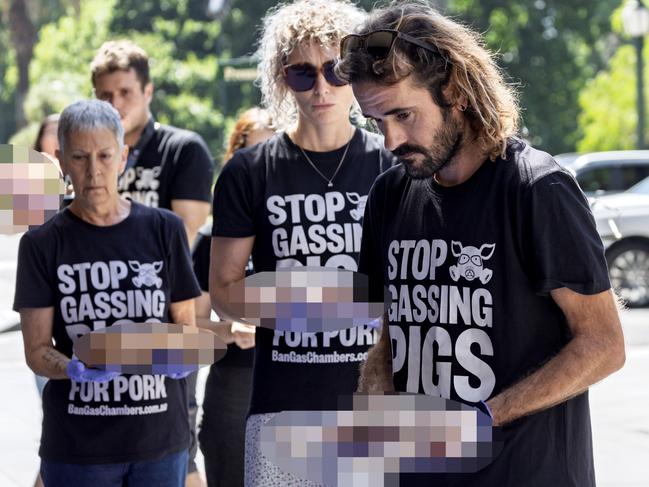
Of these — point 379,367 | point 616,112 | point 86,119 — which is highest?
point 86,119

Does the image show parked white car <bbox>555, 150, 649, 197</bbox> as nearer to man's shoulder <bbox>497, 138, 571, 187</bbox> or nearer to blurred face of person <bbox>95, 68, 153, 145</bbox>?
blurred face of person <bbox>95, 68, 153, 145</bbox>

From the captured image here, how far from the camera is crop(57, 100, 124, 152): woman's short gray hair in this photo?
3.38 m

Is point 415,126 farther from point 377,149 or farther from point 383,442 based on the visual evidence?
point 377,149

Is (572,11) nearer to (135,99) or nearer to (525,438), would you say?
(135,99)

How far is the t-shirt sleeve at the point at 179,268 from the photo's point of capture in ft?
11.5

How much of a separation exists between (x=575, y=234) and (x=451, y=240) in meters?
0.25

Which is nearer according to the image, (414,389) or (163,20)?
(414,389)

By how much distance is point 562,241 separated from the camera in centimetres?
212

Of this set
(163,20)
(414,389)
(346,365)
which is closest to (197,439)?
(346,365)

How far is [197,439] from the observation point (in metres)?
4.28

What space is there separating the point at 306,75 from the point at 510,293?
3.96 feet

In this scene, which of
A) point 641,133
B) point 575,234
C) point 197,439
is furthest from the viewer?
point 641,133

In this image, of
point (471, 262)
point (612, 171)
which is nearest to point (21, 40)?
point (612, 171)

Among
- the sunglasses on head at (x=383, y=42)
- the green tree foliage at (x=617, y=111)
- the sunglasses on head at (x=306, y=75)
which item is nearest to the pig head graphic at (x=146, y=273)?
the sunglasses on head at (x=306, y=75)
